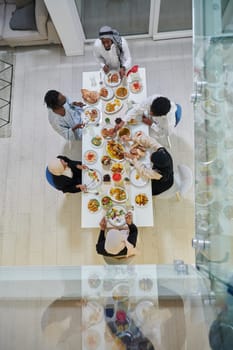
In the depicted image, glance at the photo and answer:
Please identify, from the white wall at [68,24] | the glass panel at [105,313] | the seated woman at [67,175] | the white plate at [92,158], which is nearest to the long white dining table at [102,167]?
the white plate at [92,158]

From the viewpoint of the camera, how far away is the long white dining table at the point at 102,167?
2395 mm

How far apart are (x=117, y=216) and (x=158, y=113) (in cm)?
95

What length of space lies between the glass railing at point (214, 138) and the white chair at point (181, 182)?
37 cm

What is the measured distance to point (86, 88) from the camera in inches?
109

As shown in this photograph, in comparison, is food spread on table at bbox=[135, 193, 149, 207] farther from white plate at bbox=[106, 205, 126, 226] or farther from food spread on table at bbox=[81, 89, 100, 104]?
food spread on table at bbox=[81, 89, 100, 104]

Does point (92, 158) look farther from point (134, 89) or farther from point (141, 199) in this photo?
point (134, 89)

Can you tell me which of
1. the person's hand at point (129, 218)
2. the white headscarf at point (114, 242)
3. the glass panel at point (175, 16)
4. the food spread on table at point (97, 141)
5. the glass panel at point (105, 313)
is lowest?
the glass panel at point (105, 313)

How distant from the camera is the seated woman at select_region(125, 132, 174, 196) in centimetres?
235

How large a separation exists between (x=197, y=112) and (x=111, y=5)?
204cm

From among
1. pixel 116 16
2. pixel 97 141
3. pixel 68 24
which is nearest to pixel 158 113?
pixel 97 141

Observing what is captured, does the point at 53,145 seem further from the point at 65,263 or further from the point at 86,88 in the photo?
the point at 65,263

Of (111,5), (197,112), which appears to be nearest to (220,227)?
(197,112)

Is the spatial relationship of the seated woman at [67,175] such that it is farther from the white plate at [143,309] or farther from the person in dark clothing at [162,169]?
the white plate at [143,309]

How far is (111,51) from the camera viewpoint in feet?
9.03
